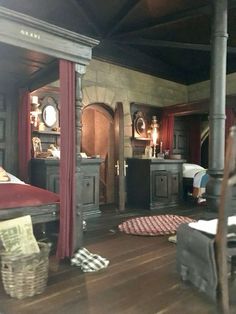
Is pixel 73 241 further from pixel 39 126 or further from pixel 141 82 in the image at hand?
pixel 141 82

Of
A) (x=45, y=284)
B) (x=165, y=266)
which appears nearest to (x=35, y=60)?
(x=45, y=284)

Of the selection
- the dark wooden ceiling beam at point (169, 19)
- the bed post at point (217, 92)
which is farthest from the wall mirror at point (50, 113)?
the bed post at point (217, 92)

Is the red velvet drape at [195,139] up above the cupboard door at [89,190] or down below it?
above

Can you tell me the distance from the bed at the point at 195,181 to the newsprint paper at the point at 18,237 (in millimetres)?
4214

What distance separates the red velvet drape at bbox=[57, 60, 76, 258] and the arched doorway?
10.6 ft

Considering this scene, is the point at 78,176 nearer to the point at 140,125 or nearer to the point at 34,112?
the point at 34,112

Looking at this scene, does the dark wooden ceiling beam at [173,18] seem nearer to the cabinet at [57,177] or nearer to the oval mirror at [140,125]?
the oval mirror at [140,125]

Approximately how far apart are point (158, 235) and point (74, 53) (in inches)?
94.6

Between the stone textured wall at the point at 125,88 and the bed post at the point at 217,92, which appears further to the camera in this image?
the stone textured wall at the point at 125,88

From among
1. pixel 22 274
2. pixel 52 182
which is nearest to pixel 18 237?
pixel 22 274

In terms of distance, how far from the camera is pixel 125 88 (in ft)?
21.5

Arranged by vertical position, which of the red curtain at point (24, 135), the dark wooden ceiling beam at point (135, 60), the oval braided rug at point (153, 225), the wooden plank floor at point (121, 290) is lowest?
the oval braided rug at point (153, 225)

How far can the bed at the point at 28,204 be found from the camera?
105 inches

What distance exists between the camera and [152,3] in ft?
15.0
